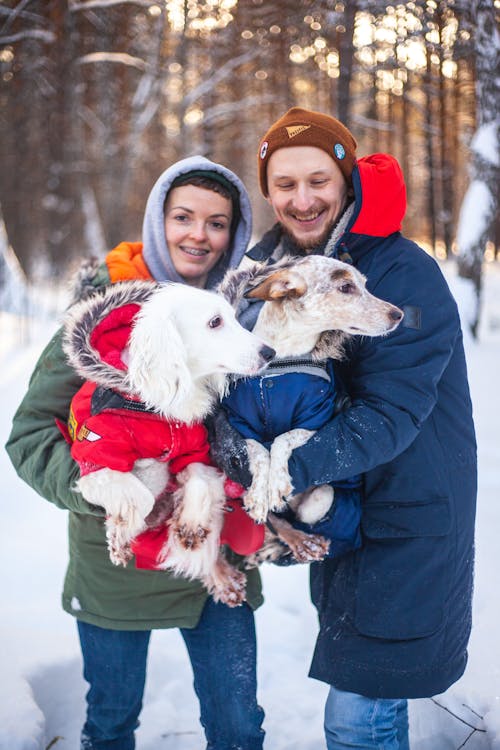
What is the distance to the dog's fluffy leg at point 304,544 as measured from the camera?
2.17 m

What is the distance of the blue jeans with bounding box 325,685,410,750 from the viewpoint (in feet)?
6.62

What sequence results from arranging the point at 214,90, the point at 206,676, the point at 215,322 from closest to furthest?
the point at 215,322 < the point at 206,676 < the point at 214,90

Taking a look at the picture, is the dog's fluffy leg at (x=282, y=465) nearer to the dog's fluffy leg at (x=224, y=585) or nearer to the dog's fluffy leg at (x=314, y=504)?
the dog's fluffy leg at (x=314, y=504)

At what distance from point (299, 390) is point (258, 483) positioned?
39cm

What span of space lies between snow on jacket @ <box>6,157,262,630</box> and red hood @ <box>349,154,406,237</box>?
132 cm

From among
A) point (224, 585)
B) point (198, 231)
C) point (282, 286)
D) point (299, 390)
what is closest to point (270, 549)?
point (224, 585)

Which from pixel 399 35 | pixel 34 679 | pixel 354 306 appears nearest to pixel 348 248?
pixel 354 306

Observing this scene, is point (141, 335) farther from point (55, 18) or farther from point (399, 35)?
point (55, 18)

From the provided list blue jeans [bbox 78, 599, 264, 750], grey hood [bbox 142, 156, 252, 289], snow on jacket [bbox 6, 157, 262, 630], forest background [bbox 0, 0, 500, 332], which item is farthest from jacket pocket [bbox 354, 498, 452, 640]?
forest background [bbox 0, 0, 500, 332]

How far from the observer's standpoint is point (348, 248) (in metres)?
2.19

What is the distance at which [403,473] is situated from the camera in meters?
1.98

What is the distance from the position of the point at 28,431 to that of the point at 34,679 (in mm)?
1562

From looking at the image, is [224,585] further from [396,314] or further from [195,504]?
[396,314]

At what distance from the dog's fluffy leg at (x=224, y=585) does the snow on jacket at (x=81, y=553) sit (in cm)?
7
